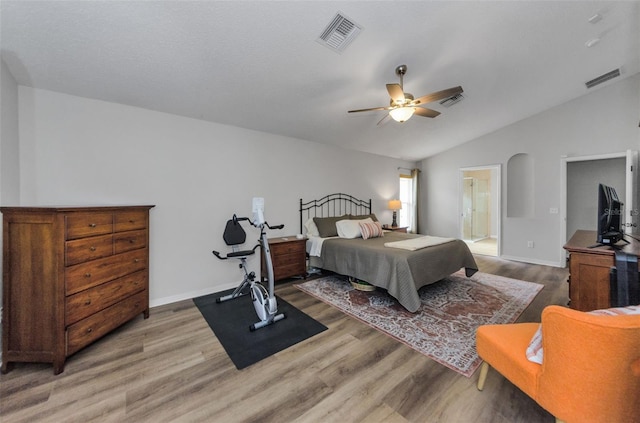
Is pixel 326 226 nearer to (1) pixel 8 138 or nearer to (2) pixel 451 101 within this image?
(2) pixel 451 101

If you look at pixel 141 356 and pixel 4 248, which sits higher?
pixel 4 248

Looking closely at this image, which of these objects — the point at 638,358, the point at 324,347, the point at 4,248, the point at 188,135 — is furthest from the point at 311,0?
the point at 4,248

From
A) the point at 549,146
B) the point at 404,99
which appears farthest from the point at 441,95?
the point at 549,146

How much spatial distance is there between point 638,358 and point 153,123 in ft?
14.0

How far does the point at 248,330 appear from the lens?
8.06 ft

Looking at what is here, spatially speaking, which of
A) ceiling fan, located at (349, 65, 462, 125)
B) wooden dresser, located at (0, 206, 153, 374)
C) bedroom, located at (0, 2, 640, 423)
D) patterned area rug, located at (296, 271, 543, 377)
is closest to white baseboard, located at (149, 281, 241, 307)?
bedroom, located at (0, 2, 640, 423)

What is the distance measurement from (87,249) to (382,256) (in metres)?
2.95

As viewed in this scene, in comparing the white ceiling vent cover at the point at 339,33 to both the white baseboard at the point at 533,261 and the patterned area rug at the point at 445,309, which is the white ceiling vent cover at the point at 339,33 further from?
the white baseboard at the point at 533,261

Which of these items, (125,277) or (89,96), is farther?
(89,96)

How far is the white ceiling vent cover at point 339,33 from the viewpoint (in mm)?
2053

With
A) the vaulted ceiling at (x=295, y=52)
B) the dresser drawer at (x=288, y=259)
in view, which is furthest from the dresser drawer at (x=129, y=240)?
the dresser drawer at (x=288, y=259)

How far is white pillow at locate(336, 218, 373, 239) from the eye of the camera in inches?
161

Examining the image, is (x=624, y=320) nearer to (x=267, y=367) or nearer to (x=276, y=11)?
(x=267, y=367)

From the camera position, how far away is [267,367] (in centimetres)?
191
